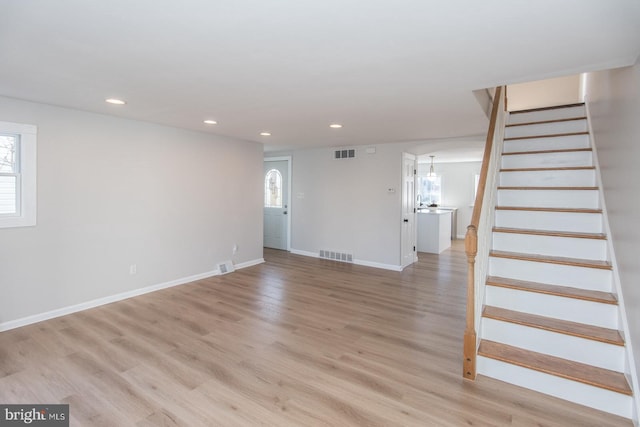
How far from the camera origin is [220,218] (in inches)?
223

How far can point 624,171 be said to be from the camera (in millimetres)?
2541

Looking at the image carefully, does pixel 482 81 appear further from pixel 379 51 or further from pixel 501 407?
pixel 501 407

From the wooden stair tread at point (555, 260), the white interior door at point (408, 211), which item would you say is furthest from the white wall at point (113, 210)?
the wooden stair tread at point (555, 260)

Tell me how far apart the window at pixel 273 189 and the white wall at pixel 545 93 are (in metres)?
5.02

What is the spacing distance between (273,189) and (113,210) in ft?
13.5

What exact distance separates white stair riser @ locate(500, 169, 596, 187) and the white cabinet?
3933 millimetres

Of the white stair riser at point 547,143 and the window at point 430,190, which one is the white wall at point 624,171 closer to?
the white stair riser at point 547,143

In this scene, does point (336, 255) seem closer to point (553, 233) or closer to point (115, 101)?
point (553, 233)

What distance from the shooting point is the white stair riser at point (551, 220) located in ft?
10.2

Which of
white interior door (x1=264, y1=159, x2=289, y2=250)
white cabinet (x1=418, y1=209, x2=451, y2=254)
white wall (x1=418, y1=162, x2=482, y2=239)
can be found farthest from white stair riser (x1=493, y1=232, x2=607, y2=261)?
white wall (x1=418, y1=162, x2=482, y2=239)

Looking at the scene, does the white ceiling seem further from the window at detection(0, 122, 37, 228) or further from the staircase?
the staircase

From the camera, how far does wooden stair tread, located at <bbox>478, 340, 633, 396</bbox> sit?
2.20 meters

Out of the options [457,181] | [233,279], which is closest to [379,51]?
[233,279]

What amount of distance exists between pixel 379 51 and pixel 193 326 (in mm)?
3161
